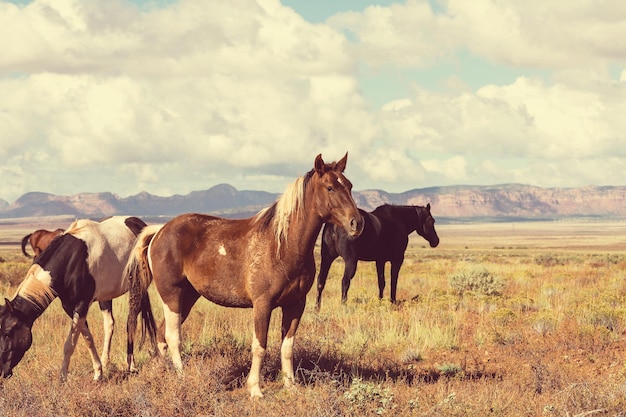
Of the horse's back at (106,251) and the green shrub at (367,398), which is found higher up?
the horse's back at (106,251)

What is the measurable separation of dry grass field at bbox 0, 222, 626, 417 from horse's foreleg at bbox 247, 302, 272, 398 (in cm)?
22

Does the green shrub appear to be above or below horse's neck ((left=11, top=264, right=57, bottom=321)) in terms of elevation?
below

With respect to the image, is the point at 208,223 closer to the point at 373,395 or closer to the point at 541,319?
the point at 373,395

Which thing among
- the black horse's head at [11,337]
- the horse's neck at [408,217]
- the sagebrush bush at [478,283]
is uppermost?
the horse's neck at [408,217]

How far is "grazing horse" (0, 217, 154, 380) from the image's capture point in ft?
26.0

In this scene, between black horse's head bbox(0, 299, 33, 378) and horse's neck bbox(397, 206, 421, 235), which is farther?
horse's neck bbox(397, 206, 421, 235)

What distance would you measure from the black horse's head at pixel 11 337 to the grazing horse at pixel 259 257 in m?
1.61

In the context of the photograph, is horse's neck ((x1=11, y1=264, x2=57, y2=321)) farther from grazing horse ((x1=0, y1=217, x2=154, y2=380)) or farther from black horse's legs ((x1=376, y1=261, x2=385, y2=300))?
black horse's legs ((x1=376, y1=261, x2=385, y2=300))

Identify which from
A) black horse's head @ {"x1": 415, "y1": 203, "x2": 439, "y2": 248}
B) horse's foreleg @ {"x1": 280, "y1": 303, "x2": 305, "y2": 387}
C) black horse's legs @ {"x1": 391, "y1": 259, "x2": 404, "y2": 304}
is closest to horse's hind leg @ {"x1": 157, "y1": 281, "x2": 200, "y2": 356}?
horse's foreleg @ {"x1": 280, "y1": 303, "x2": 305, "y2": 387}

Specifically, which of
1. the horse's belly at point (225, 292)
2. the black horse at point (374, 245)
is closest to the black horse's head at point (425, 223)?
the black horse at point (374, 245)

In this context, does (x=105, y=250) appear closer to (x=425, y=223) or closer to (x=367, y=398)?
(x=367, y=398)

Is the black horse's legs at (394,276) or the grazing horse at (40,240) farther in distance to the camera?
the black horse's legs at (394,276)

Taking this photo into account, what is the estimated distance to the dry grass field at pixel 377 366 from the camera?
6559mm

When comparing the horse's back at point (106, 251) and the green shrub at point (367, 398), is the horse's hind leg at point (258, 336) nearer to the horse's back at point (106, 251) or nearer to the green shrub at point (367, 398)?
the green shrub at point (367, 398)
